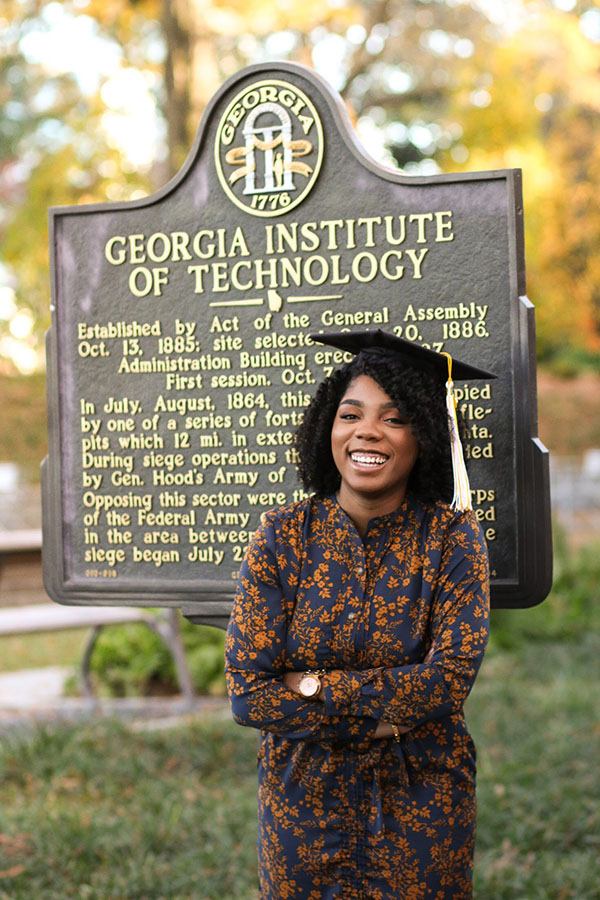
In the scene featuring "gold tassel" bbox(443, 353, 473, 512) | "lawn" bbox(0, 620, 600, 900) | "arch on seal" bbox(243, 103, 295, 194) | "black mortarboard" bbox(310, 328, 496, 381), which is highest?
"arch on seal" bbox(243, 103, 295, 194)

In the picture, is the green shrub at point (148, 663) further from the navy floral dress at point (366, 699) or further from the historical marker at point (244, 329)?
the navy floral dress at point (366, 699)

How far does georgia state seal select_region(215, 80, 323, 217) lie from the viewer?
362cm

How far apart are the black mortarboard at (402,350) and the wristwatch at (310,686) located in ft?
2.86

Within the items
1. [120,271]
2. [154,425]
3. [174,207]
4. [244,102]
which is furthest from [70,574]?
[244,102]

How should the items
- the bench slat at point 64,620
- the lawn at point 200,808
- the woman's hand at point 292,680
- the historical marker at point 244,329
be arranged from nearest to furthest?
the woman's hand at point 292,680 → the historical marker at point 244,329 → the lawn at point 200,808 → the bench slat at point 64,620

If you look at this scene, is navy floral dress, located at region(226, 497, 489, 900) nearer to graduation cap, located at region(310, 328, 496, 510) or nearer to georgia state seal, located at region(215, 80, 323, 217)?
graduation cap, located at region(310, 328, 496, 510)

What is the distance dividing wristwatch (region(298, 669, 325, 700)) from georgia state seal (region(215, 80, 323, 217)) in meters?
1.78

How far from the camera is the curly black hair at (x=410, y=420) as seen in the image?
276cm

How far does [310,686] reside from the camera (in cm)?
254

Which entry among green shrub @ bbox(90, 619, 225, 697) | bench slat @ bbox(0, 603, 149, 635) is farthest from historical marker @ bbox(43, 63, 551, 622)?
green shrub @ bbox(90, 619, 225, 697)

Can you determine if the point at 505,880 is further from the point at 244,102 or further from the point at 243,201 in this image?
the point at 244,102

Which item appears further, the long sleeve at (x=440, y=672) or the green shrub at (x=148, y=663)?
the green shrub at (x=148, y=663)

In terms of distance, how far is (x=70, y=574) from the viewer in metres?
3.94

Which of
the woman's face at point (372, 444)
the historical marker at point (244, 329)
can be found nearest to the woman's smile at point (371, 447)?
the woman's face at point (372, 444)
